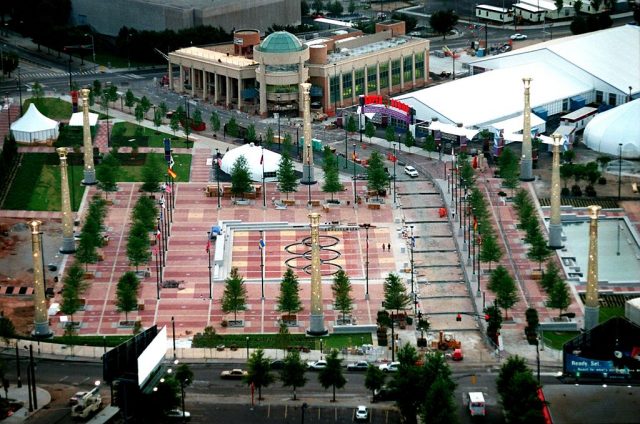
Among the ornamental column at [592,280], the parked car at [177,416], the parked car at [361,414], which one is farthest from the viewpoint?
the ornamental column at [592,280]

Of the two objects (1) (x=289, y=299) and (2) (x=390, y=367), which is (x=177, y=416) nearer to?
(2) (x=390, y=367)

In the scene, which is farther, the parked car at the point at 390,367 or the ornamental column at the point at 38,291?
the ornamental column at the point at 38,291

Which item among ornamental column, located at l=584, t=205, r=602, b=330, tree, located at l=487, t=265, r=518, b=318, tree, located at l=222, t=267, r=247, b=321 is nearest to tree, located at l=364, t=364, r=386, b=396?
tree, located at l=487, t=265, r=518, b=318

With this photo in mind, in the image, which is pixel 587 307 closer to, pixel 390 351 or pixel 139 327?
pixel 390 351

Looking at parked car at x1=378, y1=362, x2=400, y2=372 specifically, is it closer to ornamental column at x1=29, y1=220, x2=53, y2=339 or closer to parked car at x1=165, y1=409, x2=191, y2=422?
parked car at x1=165, y1=409, x2=191, y2=422

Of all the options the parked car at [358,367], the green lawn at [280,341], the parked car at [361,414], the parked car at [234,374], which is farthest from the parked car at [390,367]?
the parked car at [234,374]

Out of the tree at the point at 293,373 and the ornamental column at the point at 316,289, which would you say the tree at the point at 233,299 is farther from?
the tree at the point at 293,373
